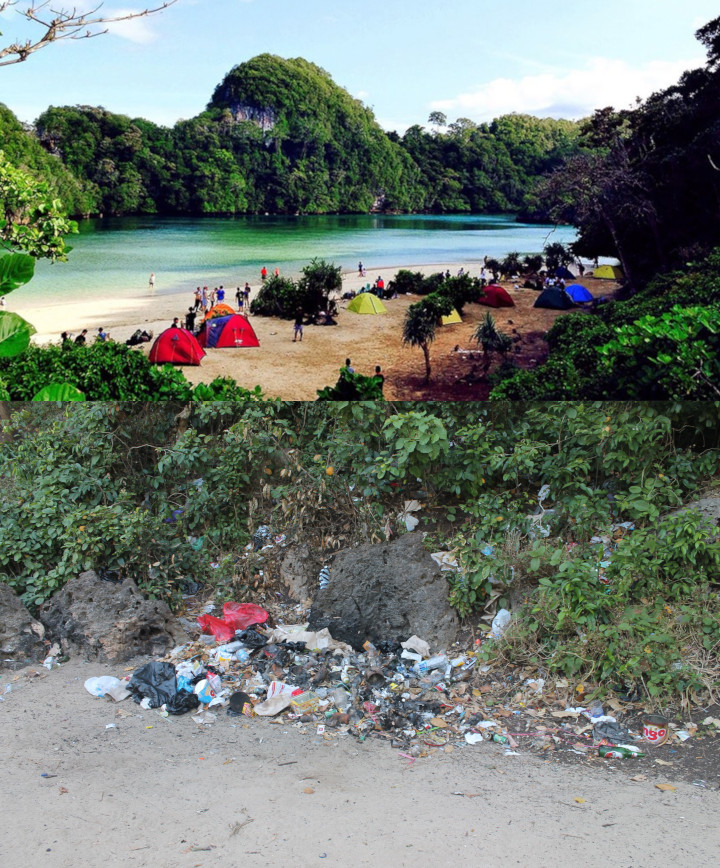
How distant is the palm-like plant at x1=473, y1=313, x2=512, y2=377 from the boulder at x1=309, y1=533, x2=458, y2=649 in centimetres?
111

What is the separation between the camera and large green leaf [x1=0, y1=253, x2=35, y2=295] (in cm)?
503

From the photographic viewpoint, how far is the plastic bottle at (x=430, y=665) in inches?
171

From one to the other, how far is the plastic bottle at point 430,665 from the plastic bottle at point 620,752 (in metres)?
0.93

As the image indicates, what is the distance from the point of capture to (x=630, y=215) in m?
4.60

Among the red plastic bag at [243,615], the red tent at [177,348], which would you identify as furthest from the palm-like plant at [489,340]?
the red plastic bag at [243,615]

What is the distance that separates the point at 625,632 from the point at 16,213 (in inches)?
170

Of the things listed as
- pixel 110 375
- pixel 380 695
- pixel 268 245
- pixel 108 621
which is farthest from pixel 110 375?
pixel 380 695

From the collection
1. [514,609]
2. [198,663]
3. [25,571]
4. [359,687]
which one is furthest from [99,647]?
[514,609]

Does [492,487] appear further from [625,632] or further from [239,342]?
[239,342]

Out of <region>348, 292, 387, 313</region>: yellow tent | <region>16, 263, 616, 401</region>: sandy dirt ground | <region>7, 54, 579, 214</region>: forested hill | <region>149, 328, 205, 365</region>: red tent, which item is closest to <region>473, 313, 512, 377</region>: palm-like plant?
<region>16, 263, 616, 401</region>: sandy dirt ground

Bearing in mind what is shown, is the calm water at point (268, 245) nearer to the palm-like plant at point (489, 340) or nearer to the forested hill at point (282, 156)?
the forested hill at point (282, 156)

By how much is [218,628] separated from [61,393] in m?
1.87

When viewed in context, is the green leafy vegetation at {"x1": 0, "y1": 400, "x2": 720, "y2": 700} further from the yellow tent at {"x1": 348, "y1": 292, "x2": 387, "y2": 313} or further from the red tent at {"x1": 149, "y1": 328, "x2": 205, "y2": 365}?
the yellow tent at {"x1": 348, "y1": 292, "x2": 387, "y2": 313}

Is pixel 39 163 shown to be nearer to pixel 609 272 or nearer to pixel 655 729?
pixel 609 272
